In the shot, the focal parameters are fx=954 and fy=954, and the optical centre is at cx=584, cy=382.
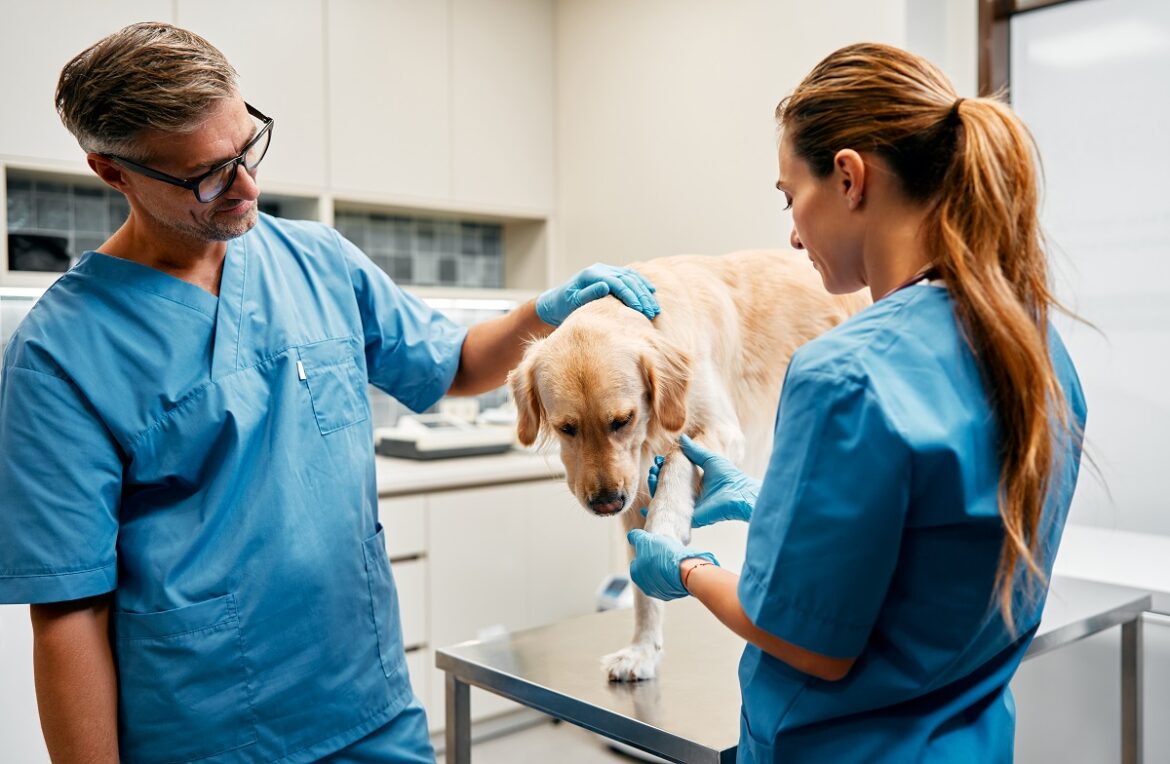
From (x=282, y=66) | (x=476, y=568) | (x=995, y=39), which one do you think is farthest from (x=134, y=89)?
(x=995, y=39)

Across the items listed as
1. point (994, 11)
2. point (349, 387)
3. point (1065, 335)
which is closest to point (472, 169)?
point (994, 11)

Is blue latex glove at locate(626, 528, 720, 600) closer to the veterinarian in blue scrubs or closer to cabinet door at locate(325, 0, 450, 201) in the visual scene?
the veterinarian in blue scrubs

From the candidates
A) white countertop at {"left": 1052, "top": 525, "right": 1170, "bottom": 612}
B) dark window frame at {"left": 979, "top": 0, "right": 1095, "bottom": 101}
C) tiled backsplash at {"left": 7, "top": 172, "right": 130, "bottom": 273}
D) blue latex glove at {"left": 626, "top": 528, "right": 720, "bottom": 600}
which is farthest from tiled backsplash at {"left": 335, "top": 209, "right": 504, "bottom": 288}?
blue latex glove at {"left": 626, "top": 528, "right": 720, "bottom": 600}

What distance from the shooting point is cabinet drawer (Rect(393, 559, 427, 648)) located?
312 cm

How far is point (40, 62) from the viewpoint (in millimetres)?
2770

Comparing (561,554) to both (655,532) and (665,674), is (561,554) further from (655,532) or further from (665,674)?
(655,532)

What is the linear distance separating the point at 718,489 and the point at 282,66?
256 cm

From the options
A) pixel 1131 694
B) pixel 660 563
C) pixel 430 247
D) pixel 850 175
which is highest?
pixel 430 247

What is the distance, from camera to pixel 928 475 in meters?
0.83

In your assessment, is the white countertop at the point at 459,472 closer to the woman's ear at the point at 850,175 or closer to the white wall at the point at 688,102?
the white wall at the point at 688,102

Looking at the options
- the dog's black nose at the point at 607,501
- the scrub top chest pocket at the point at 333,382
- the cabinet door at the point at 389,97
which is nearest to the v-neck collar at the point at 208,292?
the scrub top chest pocket at the point at 333,382

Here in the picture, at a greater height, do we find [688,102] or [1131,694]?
[688,102]

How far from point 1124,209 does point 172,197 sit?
8.44ft

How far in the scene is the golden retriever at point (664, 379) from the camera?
4.67 ft
